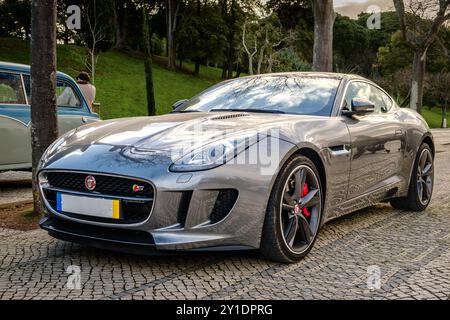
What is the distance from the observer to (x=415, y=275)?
144 inches

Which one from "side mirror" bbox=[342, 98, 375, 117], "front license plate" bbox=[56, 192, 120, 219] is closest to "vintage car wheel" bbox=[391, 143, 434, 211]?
"side mirror" bbox=[342, 98, 375, 117]

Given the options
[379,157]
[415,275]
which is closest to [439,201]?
[379,157]

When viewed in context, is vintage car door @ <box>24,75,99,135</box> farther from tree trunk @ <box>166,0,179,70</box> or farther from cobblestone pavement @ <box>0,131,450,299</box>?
tree trunk @ <box>166,0,179,70</box>

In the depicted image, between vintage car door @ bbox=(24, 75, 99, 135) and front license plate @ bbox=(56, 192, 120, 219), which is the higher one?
vintage car door @ bbox=(24, 75, 99, 135)

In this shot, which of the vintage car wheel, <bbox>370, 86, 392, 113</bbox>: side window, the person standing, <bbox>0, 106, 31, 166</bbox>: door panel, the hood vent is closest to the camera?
the hood vent

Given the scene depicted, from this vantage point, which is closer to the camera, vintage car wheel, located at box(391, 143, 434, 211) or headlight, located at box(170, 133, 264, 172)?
headlight, located at box(170, 133, 264, 172)

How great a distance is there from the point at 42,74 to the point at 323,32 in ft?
33.3

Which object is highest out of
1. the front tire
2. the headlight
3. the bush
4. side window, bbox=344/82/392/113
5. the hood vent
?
the bush

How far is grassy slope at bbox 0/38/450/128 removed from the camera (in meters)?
31.7

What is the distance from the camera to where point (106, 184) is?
345cm

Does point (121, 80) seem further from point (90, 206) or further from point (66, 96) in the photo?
point (90, 206)

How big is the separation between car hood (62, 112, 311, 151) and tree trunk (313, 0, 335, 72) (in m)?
10.4

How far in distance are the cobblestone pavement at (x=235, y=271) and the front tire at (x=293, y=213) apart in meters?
0.12
